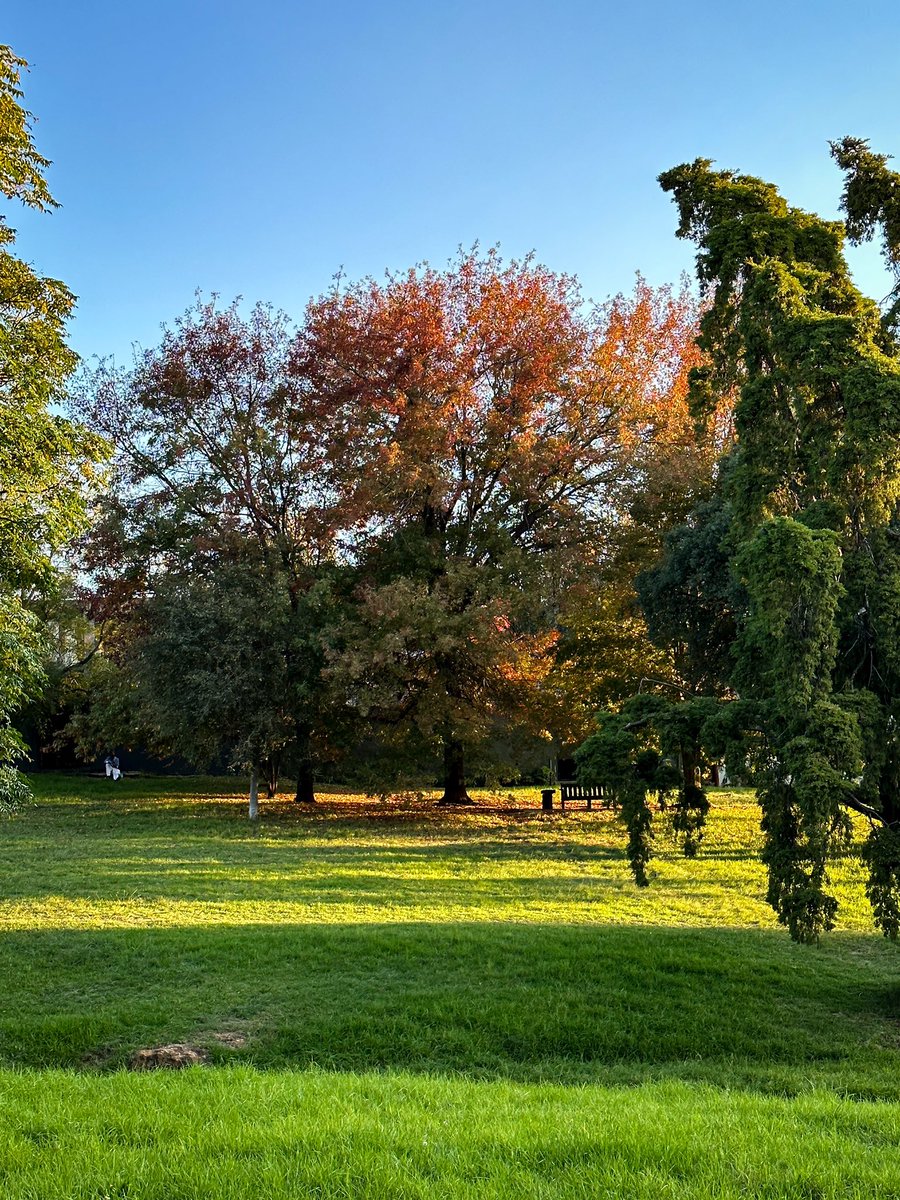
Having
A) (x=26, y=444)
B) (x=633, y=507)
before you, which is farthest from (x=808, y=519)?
(x=633, y=507)

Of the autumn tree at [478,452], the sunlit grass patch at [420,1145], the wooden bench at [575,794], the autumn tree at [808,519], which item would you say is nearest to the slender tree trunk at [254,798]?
the autumn tree at [478,452]

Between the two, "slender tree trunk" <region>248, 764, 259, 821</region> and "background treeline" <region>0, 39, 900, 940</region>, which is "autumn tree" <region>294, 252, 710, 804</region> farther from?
"slender tree trunk" <region>248, 764, 259, 821</region>

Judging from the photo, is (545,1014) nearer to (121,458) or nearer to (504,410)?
(504,410)

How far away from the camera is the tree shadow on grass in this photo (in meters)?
6.73

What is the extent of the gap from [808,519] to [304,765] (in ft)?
61.4

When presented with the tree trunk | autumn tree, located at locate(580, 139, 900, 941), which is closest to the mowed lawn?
autumn tree, located at locate(580, 139, 900, 941)

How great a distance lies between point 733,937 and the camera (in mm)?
10039

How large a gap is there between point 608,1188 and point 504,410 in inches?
795

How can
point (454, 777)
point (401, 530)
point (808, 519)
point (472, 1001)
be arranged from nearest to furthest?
point (472, 1001) < point (808, 519) < point (401, 530) < point (454, 777)

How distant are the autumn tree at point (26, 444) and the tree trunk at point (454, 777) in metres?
16.1

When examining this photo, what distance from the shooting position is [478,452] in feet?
73.8

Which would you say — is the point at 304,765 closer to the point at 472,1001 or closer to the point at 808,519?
the point at 472,1001

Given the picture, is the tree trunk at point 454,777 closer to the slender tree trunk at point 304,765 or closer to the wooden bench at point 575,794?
the wooden bench at point 575,794

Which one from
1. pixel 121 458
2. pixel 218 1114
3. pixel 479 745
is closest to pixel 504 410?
pixel 479 745
